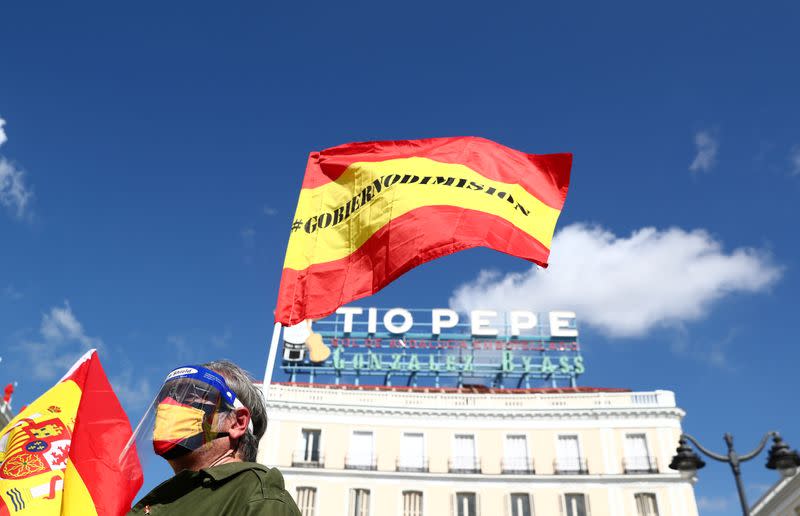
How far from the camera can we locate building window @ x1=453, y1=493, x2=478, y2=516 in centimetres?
3023

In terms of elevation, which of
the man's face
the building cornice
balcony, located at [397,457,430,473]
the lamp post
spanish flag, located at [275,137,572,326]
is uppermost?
balcony, located at [397,457,430,473]

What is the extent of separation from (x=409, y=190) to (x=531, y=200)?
1641 millimetres

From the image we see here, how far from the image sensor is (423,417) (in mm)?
32844

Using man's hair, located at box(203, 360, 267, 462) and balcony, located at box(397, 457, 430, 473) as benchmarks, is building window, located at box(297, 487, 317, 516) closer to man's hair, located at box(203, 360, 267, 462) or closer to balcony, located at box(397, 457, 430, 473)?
balcony, located at box(397, 457, 430, 473)

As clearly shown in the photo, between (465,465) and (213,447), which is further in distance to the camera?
(465,465)

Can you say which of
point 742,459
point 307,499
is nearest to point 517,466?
point 307,499

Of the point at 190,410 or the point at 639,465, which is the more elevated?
the point at 639,465

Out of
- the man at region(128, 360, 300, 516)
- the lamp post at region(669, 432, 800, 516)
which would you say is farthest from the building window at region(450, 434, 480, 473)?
the man at region(128, 360, 300, 516)

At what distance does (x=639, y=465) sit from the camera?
31.1 metres

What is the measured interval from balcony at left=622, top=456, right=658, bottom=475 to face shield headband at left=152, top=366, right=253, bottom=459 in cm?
3203

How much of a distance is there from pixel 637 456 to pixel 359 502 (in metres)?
14.0

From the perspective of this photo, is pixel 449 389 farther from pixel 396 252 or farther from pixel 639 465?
pixel 396 252

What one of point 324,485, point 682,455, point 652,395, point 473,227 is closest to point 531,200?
point 473,227

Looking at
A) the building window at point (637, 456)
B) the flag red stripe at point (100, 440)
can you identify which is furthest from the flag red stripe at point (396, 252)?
the building window at point (637, 456)
